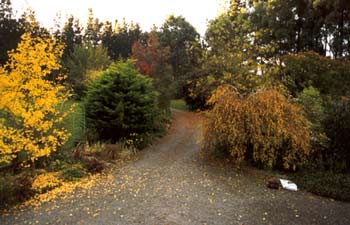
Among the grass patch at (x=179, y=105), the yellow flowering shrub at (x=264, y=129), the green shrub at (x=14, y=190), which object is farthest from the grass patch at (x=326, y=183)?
the grass patch at (x=179, y=105)

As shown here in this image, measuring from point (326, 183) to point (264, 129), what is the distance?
1.99m

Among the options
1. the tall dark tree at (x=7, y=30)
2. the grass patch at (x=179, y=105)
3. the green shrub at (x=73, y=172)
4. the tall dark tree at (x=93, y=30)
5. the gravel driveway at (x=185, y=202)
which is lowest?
the gravel driveway at (x=185, y=202)

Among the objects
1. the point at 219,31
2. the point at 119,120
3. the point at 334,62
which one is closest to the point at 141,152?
the point at 119,120

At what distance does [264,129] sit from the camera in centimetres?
810

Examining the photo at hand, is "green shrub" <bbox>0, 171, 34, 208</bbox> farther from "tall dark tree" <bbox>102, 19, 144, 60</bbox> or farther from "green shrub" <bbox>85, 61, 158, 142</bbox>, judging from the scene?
"tall dark tree" <bbox>102, 19, 144, 60</bbox>

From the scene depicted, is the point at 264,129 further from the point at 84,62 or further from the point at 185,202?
the point at 84,62

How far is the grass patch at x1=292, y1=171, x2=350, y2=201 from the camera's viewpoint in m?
6.73

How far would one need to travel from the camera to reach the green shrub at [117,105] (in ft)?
34.1

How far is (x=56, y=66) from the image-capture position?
771cm

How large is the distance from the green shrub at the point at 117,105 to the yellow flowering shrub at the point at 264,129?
320 centimetres

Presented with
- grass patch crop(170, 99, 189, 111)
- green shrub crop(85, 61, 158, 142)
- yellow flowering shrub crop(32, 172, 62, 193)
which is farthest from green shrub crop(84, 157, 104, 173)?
grass patch crop(170, 99, 189, 111)

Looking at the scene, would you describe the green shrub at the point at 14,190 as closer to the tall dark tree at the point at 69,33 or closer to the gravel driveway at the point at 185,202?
the gravel driveway at the point at 185,202

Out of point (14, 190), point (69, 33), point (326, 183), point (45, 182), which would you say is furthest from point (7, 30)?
point (326, 183)

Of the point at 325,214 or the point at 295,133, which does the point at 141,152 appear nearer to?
the point at 295,133
